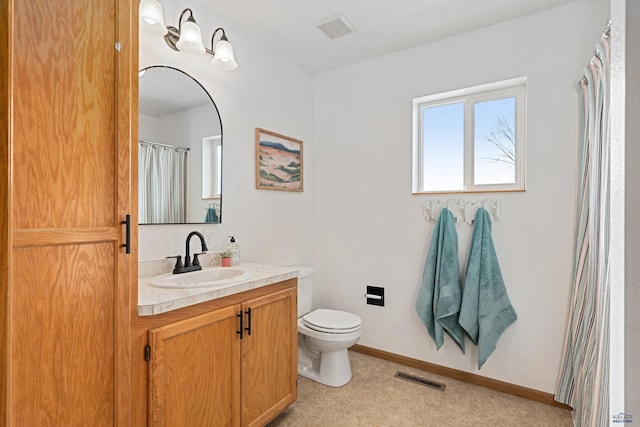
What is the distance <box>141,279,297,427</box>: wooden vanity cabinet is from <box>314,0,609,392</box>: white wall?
106 centimetres

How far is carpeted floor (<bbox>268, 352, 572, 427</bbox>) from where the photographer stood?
1.94 meters

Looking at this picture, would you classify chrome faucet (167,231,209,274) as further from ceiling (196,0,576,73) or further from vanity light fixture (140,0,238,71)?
ceiling (196,0,576,73)

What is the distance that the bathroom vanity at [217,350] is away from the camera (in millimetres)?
1281

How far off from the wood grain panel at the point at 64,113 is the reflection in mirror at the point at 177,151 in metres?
0.70

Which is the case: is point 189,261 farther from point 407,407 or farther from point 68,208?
point 407,407

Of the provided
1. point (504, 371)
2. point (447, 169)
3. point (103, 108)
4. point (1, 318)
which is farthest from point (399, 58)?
point (1, 318)

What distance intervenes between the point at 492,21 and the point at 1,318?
287cm

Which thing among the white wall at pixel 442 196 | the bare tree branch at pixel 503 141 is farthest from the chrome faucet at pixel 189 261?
the bare tree branch at pixel 503 141

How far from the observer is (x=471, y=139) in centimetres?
250

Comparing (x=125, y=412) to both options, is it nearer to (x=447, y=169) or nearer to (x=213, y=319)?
(x=213, y=319)

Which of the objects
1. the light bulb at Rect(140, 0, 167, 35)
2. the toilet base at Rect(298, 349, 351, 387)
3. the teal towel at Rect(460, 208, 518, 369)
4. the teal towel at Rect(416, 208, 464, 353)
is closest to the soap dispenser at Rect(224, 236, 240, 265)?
the toilet base at Rect(298, 349, 351, 387)

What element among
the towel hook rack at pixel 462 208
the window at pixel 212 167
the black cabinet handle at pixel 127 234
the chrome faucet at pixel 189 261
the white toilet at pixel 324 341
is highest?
the window at pixel 212 167

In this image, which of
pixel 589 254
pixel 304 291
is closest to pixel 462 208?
pixel 589 254

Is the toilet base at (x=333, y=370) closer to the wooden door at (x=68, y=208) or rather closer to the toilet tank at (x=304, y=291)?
the toilet tank at (x=304, y=291)
